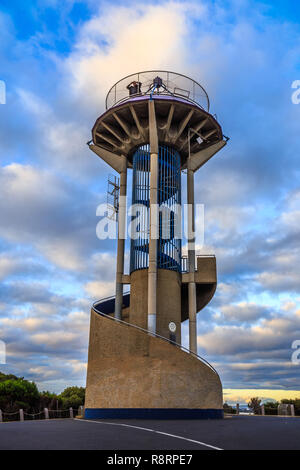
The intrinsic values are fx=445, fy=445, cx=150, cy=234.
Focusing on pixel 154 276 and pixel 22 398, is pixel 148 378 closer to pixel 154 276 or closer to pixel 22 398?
pixel 154 276

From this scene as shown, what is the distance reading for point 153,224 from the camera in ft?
93.7

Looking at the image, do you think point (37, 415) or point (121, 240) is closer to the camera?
point (37, 415)

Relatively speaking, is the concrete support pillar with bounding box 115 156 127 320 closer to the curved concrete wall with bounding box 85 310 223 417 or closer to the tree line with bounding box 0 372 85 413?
the curved concrete wall with bounding box 85 310 223 417

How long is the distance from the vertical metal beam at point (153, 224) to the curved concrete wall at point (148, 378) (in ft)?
8.06

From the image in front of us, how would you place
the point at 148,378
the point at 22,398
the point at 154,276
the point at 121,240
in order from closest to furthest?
the point at 148,378
the point at 154,276
the point at 121,240
the point at 22,398

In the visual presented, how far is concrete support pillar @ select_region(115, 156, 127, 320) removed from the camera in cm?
3050

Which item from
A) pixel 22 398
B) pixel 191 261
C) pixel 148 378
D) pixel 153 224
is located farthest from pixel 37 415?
pixel 153 224

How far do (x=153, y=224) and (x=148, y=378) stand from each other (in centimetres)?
972

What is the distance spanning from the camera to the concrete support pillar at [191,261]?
96.3 feet

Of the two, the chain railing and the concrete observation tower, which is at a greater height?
the concrete observation tower

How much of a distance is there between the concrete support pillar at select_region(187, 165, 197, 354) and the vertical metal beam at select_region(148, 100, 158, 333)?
3.89 meters

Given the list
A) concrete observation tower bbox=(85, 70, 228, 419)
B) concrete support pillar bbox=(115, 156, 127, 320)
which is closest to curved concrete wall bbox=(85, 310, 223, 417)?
concrete observation tower bbox=(85, 70, 228, 419)

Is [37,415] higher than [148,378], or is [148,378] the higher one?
[148,378]

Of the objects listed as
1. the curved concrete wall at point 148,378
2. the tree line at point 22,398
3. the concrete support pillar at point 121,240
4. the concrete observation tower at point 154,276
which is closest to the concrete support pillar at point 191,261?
the concrete observation tower at point 154,276
